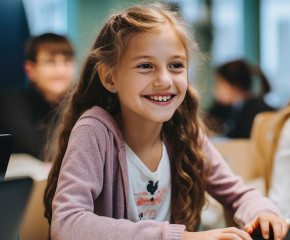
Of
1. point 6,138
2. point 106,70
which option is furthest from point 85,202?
point 106,70

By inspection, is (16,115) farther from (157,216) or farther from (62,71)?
(157,216)

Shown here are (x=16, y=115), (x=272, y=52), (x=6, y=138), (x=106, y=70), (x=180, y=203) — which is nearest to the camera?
(x=6, y=138)

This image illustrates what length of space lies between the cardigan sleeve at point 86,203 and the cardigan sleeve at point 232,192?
0.31 meters

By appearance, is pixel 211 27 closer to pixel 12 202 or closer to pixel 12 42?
pixel 12 42

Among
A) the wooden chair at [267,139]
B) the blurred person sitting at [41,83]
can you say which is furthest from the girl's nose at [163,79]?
the blurred person sitting at [41,83]

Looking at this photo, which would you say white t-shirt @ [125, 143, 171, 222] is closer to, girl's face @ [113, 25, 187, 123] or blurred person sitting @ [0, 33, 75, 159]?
girl's face @ [113, 25, 187, 123]

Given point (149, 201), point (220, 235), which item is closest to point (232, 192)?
point (149, 201)

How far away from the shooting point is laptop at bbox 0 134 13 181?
2.14 feet

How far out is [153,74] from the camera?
2.88 feet

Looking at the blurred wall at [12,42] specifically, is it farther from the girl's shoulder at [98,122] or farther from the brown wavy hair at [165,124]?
the girl's shoulder at [98,122]

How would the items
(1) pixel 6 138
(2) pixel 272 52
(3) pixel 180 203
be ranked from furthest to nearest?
(2) pixel 272 52 < (3) pixel 180 203 < (1) pixel 6 138

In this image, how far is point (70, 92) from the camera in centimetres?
105

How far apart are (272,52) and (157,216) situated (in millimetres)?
4438

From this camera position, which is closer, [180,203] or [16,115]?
[180,203]
